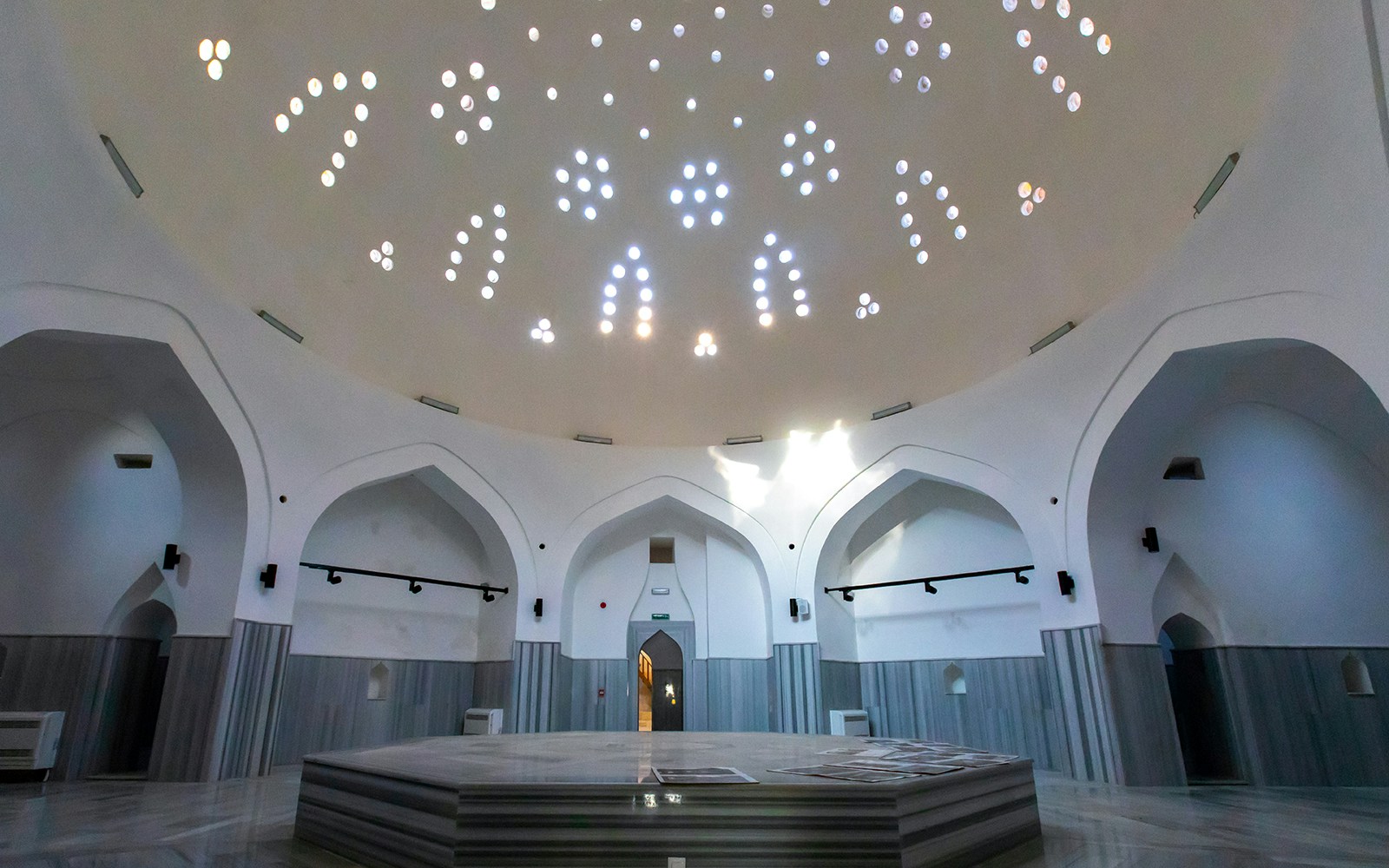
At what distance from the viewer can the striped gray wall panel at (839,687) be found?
12.6 metres

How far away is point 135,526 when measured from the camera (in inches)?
420

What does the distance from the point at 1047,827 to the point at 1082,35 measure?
8.24 metres

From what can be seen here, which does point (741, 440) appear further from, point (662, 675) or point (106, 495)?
point (106, 495)

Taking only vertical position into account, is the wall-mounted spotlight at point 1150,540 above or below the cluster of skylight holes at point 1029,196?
below

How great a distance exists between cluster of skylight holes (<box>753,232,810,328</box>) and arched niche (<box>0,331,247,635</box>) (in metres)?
8.19

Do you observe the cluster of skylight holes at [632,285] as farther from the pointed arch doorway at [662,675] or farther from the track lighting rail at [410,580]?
the pointed arch doorway at [662,675]

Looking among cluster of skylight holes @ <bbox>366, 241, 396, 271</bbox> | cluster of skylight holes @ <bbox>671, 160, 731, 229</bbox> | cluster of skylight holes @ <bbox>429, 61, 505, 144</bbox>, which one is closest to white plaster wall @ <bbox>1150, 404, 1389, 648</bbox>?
cluster of skylight holes @ <bbox>671, 160, 731, 229</bbox>

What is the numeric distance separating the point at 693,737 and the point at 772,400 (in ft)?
21.5

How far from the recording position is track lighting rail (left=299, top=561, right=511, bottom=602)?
36.6 ft

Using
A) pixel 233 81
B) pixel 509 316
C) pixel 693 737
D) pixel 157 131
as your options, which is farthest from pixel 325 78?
pixel 693 737

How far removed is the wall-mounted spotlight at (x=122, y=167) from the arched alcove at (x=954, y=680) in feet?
42.9

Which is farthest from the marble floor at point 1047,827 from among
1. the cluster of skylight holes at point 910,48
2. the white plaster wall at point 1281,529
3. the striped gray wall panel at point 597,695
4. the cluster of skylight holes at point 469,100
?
the cluster of skylight holes at point 910,48

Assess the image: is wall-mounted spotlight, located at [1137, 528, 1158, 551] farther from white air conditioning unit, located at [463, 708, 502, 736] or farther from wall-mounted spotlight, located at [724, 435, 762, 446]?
white air conditioning unit, located at [463, 708, 502, 736]

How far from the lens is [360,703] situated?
12117mm
